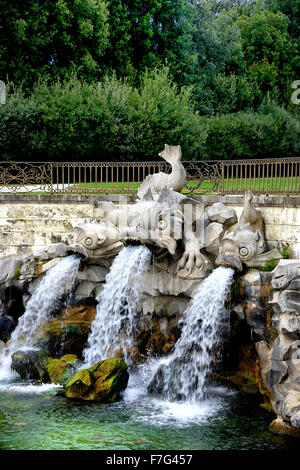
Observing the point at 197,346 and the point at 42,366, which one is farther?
the point at 42,366

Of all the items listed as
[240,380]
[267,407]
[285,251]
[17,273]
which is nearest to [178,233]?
[285,251]

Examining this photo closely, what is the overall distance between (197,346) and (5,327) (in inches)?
186

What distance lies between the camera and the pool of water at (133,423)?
9737 mm

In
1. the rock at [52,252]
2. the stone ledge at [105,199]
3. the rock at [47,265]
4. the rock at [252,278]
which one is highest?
Answer: the stone ledge at [105,199]

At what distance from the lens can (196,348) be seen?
12484 mm

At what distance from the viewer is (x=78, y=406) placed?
11.2 metres

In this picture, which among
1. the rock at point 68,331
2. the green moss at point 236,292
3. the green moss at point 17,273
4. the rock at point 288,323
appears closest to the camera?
the rock at point 288,323

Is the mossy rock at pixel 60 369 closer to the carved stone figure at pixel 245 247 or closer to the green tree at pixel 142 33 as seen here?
the carved stone figure at pixel 245 247

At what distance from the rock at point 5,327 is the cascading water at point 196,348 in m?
3.49

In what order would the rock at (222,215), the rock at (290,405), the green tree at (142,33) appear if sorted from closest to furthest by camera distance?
the rock at (290,405), the rock at (222,215), the green tree at (142,33)

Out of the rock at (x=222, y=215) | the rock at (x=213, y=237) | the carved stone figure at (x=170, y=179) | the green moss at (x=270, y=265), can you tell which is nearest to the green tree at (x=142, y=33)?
the carved stone figure at (x=170, y=179)

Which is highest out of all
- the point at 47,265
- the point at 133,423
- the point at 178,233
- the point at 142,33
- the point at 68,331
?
the point at 142,33

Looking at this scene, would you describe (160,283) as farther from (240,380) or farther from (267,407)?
(267,407)

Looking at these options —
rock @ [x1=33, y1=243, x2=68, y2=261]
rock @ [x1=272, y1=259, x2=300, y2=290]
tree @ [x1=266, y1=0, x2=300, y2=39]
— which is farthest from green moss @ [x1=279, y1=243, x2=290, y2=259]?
tree @ [x1=266, y1=0, x2=300, y2=39]
